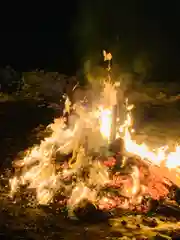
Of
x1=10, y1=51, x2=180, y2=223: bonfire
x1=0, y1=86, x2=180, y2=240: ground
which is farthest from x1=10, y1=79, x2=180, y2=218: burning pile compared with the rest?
x1=0, y1=86, x2=180, y2=240: ground

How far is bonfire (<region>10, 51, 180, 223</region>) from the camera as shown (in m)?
9.87

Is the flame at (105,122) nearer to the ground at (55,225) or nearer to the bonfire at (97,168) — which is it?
the bonfire at (97,168)

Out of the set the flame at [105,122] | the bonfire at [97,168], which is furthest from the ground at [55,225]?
the flame at [105,122]

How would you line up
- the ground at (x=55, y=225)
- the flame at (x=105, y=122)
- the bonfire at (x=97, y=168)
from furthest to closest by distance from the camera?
the flame at (x=105, y=122) < the bonfire at (x=97, y=168) < the ground at (x=55, y=225)

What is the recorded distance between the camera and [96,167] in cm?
1050

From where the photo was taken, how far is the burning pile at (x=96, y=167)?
9.93 meters

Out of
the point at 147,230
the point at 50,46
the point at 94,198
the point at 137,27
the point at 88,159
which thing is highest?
the point at 137,27

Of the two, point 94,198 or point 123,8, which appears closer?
point 94,198

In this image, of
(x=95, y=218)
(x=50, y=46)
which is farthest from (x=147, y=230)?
(x=50, y=46)

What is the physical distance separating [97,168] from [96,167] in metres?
0.03

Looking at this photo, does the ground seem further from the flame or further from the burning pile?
the flame

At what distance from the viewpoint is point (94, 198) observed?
9.78 m

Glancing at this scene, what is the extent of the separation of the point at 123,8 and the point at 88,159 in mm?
22136

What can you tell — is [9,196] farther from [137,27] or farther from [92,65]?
[137,27]
